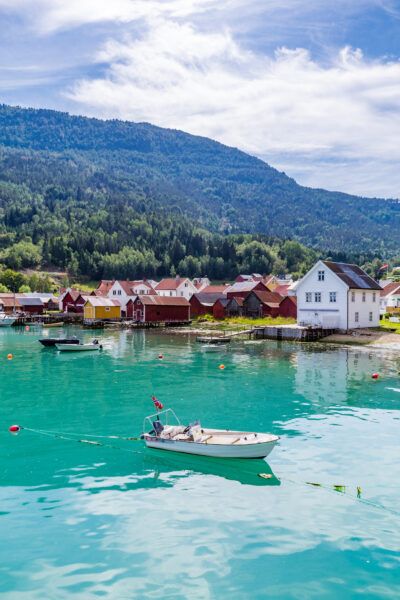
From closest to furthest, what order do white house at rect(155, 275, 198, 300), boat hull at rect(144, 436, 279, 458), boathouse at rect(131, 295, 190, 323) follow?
boat hull at rect(144, 436, 279, 458) < boathouse at rect(131, 295, 190, 323) < white house at rect(155, 275, 198, 300)

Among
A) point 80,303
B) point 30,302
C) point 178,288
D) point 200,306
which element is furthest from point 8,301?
point 200,306

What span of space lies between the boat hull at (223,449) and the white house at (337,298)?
5195 centimetres

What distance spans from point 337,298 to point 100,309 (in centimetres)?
6000

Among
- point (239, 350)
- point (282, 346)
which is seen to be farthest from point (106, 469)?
point (282, 346)

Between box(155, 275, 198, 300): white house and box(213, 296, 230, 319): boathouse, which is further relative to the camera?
box(155, 275, 198, 300): white house

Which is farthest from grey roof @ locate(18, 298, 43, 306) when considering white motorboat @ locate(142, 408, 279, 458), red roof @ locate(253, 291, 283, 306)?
white motorboat @ locate(142, 408, 279, 458)

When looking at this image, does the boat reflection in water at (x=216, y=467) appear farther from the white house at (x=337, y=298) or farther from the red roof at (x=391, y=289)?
the red roof at (x=391, y=289)

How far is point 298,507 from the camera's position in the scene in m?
15.1

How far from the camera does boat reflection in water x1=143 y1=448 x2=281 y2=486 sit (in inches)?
685

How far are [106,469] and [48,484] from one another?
2345mm

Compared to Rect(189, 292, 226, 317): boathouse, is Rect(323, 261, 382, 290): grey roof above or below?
above

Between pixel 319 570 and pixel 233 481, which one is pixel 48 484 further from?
pixel 319 570

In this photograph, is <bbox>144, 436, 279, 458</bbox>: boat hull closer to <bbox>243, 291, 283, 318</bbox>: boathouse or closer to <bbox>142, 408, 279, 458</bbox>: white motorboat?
<bbox>142, 408, 279, 458</bbox>: white motorboat

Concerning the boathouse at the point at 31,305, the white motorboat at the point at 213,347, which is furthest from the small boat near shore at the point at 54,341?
the boathouse at the point at 31,305
